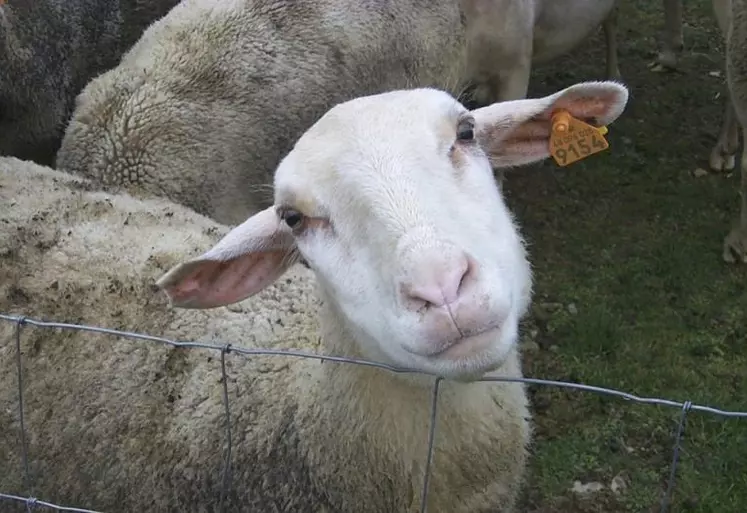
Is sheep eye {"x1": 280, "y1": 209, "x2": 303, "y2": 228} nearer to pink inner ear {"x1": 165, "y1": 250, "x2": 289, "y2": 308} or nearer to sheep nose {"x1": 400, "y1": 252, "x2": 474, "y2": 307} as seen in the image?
pink inner ear {"x1": 165, "y1": 250, "x2": 289, "y2": 308}

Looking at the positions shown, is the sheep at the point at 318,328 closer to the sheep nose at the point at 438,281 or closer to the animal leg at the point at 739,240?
the sheep nose at the point at 438,281

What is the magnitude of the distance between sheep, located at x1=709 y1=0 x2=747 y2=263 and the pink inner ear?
287 cm

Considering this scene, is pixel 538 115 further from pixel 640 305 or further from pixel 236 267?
pixel 640 305

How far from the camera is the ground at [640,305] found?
12.0 feet

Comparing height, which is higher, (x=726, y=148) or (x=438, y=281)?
(x=438, y=281)

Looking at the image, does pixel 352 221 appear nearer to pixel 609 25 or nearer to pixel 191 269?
pixel 191 269

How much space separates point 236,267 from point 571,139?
894 mm

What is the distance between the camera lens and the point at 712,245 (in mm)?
5117

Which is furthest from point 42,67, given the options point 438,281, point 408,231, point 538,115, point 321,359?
point 438,281

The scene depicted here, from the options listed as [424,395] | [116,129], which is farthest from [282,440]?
[116,129]

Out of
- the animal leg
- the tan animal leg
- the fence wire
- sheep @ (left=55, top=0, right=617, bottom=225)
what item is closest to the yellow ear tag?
the fence wire

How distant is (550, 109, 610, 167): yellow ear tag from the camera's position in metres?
2.33

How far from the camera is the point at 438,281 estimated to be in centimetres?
176

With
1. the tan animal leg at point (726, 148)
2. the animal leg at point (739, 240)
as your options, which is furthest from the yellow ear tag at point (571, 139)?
the tan animal leg at point (726, 148)
